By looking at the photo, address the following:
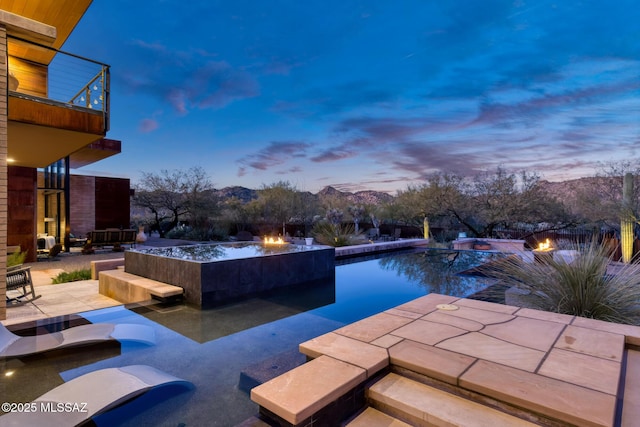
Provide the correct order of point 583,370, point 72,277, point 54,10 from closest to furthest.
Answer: point 583,370, point 54,10, point 72,277

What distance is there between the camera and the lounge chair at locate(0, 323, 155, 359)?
101 inches

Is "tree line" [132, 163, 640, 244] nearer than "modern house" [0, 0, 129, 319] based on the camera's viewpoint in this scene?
No

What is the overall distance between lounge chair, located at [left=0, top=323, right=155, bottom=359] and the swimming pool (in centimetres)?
9

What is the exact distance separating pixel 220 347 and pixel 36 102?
5.55 meters

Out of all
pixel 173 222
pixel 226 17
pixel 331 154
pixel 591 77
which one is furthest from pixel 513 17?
pixel 173 222

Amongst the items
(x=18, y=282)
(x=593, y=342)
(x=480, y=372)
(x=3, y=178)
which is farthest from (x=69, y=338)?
(x=593, y=342)

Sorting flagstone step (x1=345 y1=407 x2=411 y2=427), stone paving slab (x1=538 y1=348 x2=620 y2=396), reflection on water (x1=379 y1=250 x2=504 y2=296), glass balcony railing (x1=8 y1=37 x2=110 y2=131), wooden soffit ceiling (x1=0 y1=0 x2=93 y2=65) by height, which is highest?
wooden soffit ceiling (x1=0 y1=0 x2=93 y2=65)

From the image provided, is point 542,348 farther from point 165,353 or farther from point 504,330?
point 165,353

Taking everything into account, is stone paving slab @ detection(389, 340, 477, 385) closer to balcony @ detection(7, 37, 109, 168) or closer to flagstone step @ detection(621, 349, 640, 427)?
flagstone step @ detection(621, 349, 640, 427)

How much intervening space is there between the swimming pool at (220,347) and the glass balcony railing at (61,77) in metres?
4.87

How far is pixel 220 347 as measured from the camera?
115 inches

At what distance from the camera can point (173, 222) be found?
1745cm

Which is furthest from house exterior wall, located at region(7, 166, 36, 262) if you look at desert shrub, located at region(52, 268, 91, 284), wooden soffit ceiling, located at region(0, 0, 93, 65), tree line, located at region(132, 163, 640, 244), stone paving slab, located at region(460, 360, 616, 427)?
stone paving slab, located at region(460, 360, 616, 427)

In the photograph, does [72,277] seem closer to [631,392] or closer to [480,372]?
[480,372]
